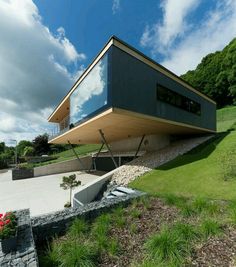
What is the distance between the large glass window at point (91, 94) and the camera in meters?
8.71

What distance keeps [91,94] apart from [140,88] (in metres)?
2.73

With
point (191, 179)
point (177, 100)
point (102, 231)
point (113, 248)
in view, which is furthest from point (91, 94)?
point (113, 248)

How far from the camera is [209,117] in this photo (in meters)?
17.1

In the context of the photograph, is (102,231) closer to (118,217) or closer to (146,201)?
(118,217)

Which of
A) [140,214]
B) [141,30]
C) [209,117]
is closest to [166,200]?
[140,214]

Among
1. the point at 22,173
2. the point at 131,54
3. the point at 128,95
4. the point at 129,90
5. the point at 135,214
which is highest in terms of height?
the point at 131,54

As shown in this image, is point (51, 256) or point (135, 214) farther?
point (135, 214)

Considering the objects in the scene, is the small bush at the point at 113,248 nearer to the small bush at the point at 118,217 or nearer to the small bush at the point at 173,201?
the small bush at the point at 118,217

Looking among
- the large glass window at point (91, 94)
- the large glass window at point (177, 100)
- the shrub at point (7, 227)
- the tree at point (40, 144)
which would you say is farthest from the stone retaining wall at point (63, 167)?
the tree at point (40, 144)

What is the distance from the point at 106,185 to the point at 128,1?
10775 millimetres

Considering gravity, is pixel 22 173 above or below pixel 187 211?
below

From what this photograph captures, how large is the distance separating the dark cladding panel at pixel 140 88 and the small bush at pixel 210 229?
570cm

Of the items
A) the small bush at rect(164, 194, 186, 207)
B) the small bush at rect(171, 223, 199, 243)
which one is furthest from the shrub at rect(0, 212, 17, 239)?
the small bush at rect(164, 194, 186, 207)

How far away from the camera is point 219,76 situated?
3616cm
